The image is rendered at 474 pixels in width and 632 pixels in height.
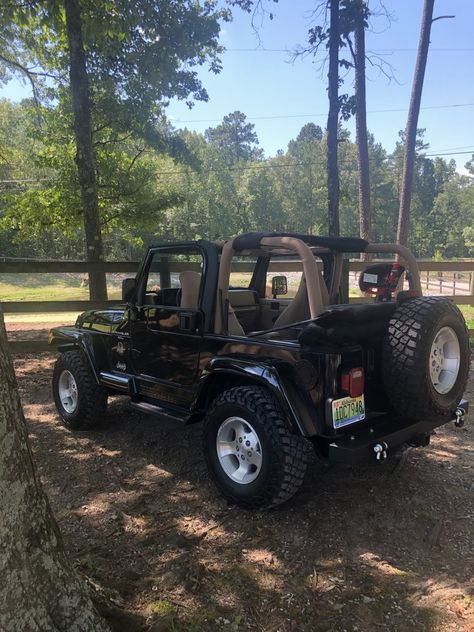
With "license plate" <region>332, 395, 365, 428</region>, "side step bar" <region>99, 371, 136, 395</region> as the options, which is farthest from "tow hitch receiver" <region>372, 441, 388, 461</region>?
"side step bar" <region>99, 371, 136, 395</region>

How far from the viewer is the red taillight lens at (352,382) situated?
9.37 feet

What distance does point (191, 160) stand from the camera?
45.0 ft

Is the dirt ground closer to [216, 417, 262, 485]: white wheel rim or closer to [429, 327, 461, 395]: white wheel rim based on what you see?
[216, 417, 262, 485]: white wheel rim

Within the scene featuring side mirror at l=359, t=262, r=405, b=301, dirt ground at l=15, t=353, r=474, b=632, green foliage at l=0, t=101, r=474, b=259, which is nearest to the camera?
dirt ground at l=15, t=353, r=474, b=632

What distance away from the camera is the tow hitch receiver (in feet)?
9.36

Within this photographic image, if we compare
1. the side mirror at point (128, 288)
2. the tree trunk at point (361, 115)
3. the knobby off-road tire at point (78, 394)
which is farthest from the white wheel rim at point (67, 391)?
the tree trunk at point (361, 115)

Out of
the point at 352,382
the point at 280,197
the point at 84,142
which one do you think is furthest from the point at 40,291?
the point at 280,197

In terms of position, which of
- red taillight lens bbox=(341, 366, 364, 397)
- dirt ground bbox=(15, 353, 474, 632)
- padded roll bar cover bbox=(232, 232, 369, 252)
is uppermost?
padded roll bar cover bbox=(232, 232, 369, 252)

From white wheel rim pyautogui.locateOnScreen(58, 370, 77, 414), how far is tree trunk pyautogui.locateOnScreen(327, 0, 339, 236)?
A: 231 inches

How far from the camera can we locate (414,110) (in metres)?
12.4

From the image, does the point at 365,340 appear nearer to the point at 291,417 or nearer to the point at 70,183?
the point at 291,417

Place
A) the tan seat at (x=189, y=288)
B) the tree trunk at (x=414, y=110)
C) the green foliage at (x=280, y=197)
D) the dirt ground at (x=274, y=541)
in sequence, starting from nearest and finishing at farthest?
1. the dirt ground at (x=274, y=541)
2. the tan seat at (x=189, y=288)
3. the tree trunk at (x=414, y=110)
4. the green foliage at (x=280, y=197)

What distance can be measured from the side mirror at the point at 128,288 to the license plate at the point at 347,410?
226 cm

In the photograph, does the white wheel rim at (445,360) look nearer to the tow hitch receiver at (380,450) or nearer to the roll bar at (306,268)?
the tow hitch receiver at (380,450)
